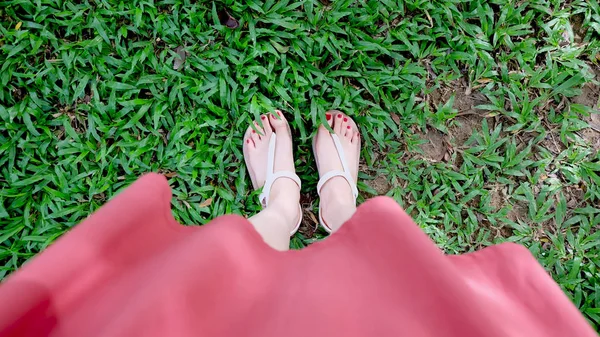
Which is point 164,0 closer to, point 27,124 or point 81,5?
point 81,5

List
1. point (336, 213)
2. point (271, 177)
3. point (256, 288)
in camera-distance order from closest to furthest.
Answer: point (256, 288)
point (336, 213)
point (271, 177)

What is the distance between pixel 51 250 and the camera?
2.59 feet

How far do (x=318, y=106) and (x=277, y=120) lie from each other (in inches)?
6.7

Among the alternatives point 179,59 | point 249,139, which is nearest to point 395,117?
point 249,139

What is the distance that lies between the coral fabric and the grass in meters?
0.76

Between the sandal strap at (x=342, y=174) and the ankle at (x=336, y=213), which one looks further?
the sandal strap at (x=342, y=174)

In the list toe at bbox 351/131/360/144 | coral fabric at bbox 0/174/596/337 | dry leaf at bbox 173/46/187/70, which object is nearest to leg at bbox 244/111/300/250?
toe at bbox 351/131/360/144

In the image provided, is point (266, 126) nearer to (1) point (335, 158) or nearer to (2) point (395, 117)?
(1) point (335, 158)

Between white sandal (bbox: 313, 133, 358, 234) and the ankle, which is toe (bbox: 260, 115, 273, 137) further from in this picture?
the ankle

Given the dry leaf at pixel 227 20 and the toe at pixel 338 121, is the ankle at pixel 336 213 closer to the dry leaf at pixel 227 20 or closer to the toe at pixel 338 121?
the toe at pixel 338 121

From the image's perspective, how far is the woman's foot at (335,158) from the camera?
160 centimetres

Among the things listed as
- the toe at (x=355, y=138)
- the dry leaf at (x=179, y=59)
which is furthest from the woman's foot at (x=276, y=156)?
the dry leaf at (x=179, y=59)

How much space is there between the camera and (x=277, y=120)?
1.68m

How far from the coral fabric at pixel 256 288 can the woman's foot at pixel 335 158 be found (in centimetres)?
66
